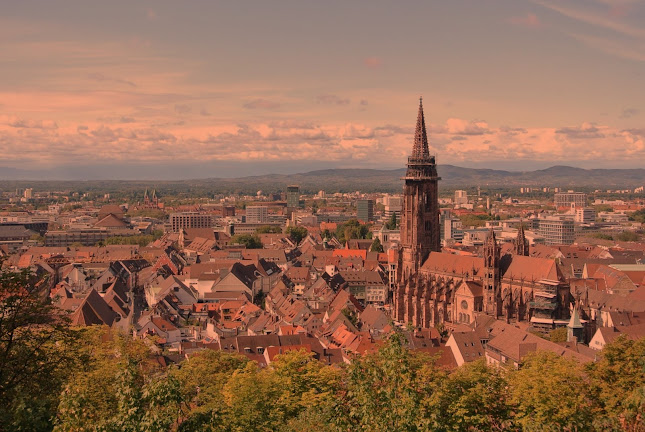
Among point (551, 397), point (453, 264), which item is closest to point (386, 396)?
point (551, 397)

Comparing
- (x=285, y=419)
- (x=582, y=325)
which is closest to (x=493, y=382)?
(x=285, y=419)

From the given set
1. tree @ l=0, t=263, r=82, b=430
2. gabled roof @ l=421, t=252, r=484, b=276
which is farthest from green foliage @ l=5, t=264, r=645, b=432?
gabled roof @ l=421, t=252, r=484, b=276

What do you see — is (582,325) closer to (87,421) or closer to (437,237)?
(437,237)

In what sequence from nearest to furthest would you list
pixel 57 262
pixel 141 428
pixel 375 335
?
pixel 141 428 < pixel 375 335 < pixel 57 262

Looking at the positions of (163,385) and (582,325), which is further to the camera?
(582,325)

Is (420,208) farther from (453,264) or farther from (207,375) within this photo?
(207,375)

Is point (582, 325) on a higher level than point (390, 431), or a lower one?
lower

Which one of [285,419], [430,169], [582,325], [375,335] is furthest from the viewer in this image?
[430,169]

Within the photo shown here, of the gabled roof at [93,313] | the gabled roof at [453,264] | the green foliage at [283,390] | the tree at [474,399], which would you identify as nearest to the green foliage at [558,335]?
the gabled roof at [453,264]
